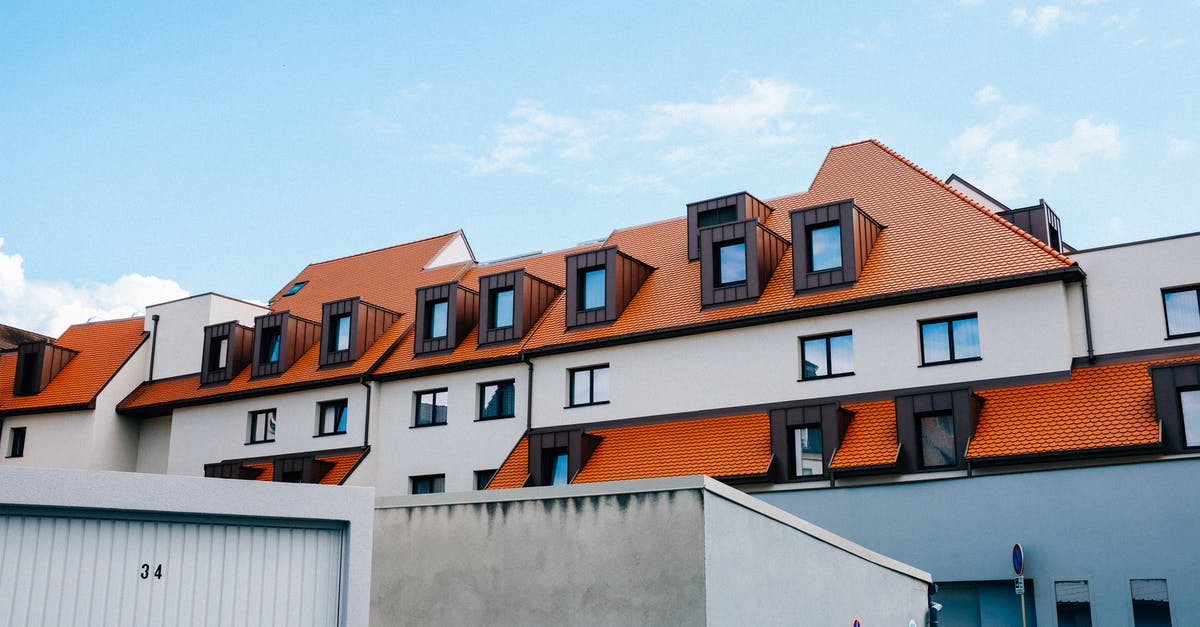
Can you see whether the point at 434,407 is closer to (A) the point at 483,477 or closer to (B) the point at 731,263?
(A) the point at 483,477

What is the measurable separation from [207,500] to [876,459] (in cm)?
1894

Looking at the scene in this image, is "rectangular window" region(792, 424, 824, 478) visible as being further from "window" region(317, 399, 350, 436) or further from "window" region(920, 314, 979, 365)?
"window" region(317, 399, 350, 436)

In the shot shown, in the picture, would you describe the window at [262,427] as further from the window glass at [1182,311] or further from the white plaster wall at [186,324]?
the window glass at [1182,311]

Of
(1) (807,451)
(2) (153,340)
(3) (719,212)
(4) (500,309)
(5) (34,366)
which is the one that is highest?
(3) (719,212)

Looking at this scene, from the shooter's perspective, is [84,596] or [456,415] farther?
[456,415]

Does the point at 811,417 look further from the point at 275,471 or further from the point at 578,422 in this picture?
the point at 275,471

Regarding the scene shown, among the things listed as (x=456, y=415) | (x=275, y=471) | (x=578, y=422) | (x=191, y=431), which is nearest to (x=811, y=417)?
(x=578, y=422)

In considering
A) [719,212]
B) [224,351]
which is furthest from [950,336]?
[224,351]

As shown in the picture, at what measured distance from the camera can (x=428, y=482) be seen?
34.8 metres

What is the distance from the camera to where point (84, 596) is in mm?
8570

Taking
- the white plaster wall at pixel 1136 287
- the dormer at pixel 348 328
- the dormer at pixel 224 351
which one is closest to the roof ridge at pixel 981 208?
the white plaster wall at pixel 1136 287

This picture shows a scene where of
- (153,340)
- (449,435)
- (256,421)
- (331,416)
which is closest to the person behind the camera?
(449,435)

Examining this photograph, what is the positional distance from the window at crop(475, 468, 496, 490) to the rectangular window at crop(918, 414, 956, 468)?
12.7m

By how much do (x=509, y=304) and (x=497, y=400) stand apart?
127 inches
